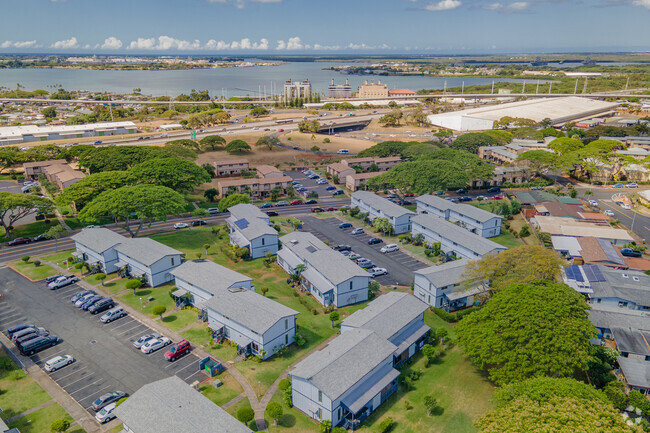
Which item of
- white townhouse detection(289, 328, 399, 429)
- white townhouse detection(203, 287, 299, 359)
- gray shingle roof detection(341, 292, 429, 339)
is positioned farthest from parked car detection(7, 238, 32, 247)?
white townhouse detection(289, 328, 399, 429)

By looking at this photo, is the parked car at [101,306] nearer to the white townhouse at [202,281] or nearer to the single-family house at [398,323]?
the white townhouse at [202,281]

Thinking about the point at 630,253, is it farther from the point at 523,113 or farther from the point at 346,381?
the point at 523,113

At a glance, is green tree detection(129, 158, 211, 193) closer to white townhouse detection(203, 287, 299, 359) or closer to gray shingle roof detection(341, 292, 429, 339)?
white townhouse detection(203, 287, 299, 359)

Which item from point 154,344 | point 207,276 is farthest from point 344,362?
point 207,276

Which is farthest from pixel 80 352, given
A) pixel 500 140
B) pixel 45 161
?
pixel 500 140

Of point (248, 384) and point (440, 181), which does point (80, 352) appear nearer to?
point (248, 384)
